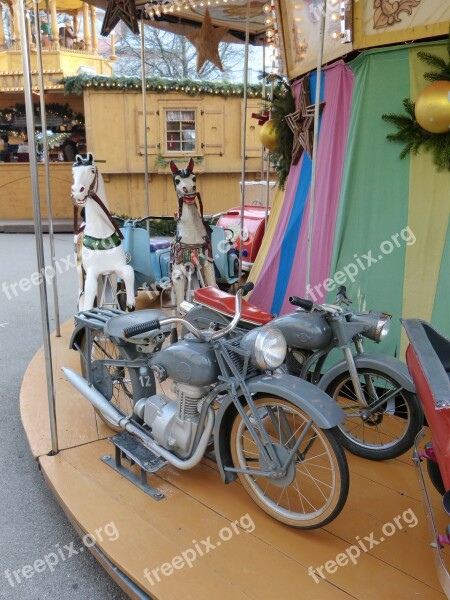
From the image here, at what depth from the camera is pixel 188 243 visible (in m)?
4.86

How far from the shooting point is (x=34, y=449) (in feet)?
9.71

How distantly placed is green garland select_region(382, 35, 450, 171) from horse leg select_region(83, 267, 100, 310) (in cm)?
266

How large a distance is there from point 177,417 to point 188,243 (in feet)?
8.53

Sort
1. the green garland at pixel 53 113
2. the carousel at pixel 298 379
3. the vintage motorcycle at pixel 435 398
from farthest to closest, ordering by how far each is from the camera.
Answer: the green garland at pixel 53 113
the carousel at pixel 298 379
the vintage motorcycle at pixel 435 398

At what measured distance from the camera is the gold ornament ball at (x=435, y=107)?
2887mm

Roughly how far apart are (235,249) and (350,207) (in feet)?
10.1

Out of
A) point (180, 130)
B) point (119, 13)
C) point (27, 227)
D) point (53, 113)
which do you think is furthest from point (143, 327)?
point (53, 113)

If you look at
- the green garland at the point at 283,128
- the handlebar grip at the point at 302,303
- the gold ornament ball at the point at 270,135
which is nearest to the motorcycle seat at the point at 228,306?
the handlebar grip at the point at 302,303

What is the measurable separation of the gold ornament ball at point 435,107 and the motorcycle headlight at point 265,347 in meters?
1.75

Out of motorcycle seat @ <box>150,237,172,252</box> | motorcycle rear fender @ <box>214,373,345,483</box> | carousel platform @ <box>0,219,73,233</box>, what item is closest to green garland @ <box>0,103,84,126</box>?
carousel platform @ <box>0,219,73,233</box>

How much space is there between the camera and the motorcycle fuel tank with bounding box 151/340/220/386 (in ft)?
7.61

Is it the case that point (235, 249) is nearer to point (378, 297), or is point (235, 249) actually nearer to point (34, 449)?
point (378, 297)

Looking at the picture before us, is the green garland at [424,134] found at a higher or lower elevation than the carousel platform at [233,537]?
higher

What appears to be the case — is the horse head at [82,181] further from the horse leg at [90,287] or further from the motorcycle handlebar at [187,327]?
the motorcycle handlebar at [187,327]
